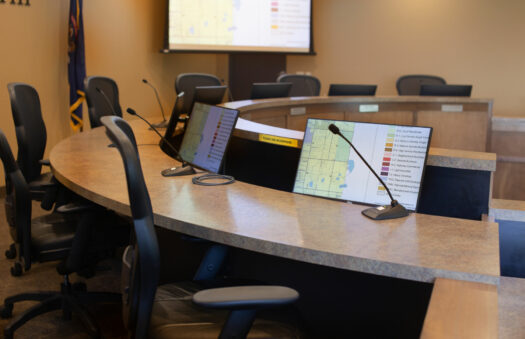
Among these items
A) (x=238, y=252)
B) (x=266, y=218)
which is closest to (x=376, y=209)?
(x=266, y=218)

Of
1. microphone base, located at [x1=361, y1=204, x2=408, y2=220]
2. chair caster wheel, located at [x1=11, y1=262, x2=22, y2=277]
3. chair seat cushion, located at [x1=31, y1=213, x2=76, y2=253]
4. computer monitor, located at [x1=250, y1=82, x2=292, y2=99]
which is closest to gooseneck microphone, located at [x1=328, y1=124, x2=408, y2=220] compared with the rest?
microphone base, located at [x1=361, y1=204, x2=408, y2=220]

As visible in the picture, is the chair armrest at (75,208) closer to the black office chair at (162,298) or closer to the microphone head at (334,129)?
the black office chair at (162,298)

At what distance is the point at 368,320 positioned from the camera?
1.92 meters

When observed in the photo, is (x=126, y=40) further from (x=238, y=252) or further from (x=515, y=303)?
(x=515, y=303)

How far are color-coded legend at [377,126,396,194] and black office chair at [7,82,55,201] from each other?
164 centimetres

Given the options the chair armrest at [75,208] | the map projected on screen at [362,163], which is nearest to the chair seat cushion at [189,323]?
the map projected on screen at [362,163]

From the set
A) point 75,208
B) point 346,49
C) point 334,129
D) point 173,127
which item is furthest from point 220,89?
point 346,49

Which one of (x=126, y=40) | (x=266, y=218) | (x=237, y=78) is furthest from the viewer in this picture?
(x=237, y=78)

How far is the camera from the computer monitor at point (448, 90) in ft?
17.6

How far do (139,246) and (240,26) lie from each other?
5768 millimetres

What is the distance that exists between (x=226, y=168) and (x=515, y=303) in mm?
1581

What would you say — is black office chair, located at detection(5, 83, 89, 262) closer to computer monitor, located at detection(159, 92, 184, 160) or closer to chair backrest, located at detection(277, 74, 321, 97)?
computer monitor, located at detection(159, 92, 184, 160)

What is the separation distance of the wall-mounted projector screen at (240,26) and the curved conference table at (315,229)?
14.5 ft

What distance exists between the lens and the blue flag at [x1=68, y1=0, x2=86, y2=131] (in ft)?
17.2
